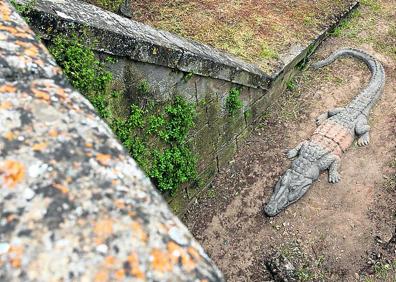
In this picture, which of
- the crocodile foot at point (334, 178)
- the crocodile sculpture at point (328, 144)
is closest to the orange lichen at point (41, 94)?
the crocodile sculpture at point (328, 144)

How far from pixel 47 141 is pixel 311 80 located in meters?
6.50

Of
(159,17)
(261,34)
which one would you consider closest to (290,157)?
(261,34)

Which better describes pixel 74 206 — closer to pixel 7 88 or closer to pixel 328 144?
pixel 7 88

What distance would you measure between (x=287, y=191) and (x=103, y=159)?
477cm

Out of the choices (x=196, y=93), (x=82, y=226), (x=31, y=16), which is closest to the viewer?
(x=82, y=226)

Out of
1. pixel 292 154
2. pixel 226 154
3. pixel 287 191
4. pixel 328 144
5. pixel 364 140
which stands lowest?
pixel 226 154

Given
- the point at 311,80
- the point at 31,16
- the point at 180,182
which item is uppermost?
the point at 31,16

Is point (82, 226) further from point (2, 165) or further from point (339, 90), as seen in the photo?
point (339, 90)

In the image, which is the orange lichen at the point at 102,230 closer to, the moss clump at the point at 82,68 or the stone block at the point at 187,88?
the moss clump at the point at 82,68

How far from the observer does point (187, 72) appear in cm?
495

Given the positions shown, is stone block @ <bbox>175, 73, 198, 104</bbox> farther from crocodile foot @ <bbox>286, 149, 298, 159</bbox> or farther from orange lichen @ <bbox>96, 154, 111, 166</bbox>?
orange lichen @ <bbox>96, 154, 111, 166</bbox>

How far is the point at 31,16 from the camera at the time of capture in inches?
133

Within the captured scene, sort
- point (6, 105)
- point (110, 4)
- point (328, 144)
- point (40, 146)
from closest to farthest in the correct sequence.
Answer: point (40, 146) < point (6, 105) < point (328, 144) < point (110, 4)

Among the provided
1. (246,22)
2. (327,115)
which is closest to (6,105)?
(327,115)
